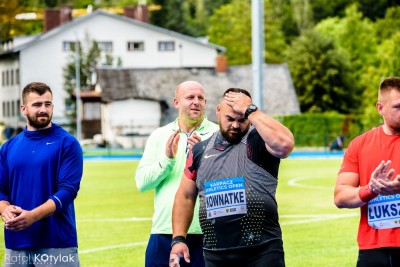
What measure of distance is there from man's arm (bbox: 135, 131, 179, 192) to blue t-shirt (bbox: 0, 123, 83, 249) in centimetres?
80

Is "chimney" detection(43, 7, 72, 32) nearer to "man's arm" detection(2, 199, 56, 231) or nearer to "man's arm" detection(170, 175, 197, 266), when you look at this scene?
"man's arm" detection(2, 199, 56, 231)

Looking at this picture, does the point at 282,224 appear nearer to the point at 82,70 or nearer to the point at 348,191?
the point at 348,191

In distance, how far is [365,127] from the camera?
A: 73.0 metres

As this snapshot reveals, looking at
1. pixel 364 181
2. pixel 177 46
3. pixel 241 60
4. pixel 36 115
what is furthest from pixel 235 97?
pixel 241 60

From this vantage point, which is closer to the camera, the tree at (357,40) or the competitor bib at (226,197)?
the competitor bib at (226,197)

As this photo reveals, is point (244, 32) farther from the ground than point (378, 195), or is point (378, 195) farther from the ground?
point (244, 32)

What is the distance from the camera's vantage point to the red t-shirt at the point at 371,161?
24.6ft

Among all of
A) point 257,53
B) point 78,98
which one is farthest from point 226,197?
point 78,98

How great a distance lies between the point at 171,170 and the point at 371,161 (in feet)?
7.14

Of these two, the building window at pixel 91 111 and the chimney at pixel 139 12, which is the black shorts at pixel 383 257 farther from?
the chimney at pixel 139 12

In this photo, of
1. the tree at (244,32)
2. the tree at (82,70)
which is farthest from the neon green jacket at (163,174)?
the tree at (244,32)

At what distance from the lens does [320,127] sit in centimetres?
7556

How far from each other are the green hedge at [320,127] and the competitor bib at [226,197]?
64.5 m

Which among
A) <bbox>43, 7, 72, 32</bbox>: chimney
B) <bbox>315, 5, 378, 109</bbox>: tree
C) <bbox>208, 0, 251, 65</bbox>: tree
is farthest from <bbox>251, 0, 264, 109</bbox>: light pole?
<bbox>208, 0, 251, 65</bbox>: tree
